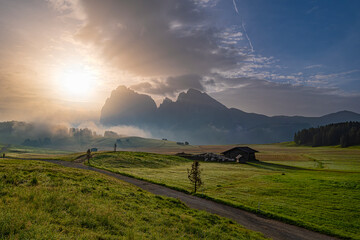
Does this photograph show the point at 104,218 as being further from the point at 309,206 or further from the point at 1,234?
the point at 309,206

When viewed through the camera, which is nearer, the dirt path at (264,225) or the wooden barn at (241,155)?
the dirt path at (264,225)

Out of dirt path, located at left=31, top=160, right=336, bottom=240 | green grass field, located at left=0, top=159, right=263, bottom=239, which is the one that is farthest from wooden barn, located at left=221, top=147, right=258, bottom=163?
green grass field, located at left=0, top=159, right=263, bottom=239

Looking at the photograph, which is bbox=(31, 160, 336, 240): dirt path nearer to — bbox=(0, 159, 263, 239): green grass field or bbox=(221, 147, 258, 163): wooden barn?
bbox=(0, 159, 263, 239): green grass field

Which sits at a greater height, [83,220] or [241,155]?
[83,220]

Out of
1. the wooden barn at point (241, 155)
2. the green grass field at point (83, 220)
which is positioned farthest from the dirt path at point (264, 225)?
the wooden barn at point (241, 155)

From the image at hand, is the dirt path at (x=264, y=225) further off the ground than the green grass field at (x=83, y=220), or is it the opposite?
the green grass field at (x=83, y=220)

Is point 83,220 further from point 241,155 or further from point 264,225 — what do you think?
point 241,155

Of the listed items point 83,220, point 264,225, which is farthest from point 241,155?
point 83,220

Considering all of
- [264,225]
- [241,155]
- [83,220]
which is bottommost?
[241,155]

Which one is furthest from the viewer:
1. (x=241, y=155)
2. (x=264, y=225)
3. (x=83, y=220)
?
(x=241, y=155)

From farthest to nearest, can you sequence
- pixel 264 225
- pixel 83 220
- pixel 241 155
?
pixel 241 155
pixel 264 225
pixel 83 220

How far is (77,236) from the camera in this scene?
30.7 feet

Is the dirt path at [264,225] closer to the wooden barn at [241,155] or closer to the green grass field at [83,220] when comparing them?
the green grass field at [83,220]

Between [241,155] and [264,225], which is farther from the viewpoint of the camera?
[241,155]
